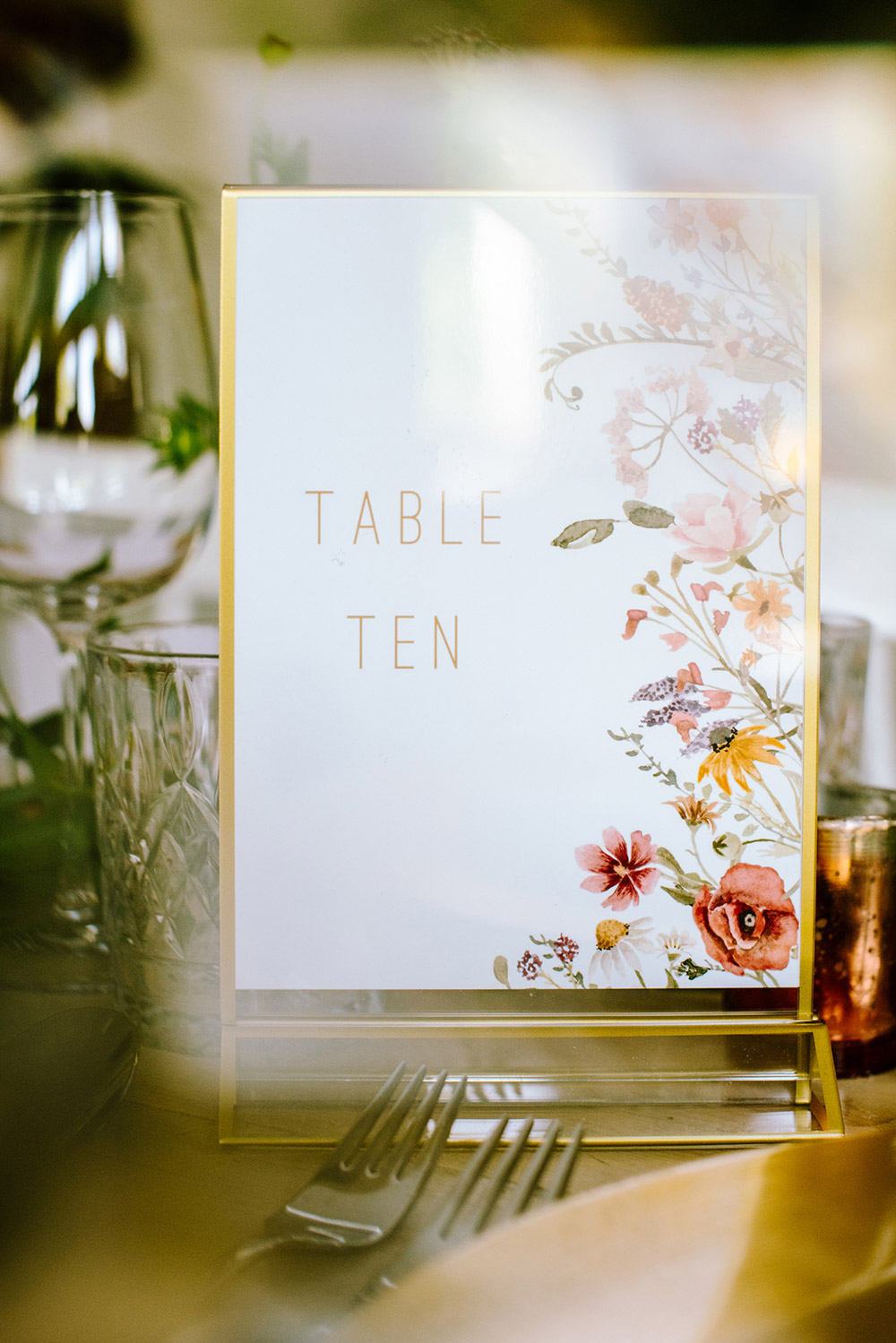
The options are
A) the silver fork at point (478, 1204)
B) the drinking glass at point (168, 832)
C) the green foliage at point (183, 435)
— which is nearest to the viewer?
the silver fork at point (478, 1204)

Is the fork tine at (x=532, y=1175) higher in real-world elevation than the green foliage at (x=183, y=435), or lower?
lower

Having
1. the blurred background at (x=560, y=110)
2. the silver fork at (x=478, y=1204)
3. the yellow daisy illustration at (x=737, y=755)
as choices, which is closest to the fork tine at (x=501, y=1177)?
the silver fork at (x=478, y=1204)

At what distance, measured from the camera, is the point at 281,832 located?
0.27m

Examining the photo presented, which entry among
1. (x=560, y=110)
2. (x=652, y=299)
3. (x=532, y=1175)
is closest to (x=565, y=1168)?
(x=532, y=1175)

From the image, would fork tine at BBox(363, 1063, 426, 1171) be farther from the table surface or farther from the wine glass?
the wine glass

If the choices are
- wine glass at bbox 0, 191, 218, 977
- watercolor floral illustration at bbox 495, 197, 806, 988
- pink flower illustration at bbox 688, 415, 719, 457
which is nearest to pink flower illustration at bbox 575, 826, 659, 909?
watercolor floral illustration at bbox 495, 197, 806, 988

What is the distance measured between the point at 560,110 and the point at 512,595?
288 mm

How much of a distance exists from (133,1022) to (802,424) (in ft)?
0.91

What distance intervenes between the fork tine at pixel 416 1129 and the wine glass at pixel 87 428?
Result: 0.20 m

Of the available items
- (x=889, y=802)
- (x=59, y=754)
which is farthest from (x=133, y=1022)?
(x=889, y=802)

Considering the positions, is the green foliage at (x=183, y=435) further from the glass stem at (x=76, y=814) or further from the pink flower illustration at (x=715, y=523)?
the pink flower illustration at (x=715, y=523)

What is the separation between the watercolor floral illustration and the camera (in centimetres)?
27

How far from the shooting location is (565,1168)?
21cm

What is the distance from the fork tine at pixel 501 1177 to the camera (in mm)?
202
